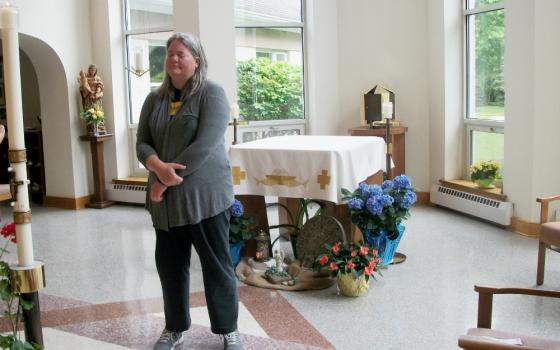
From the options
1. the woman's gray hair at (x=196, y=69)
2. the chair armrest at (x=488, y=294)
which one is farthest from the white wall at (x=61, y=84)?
the chair armrest at (x=488, y=294)

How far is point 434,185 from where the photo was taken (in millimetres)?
6621

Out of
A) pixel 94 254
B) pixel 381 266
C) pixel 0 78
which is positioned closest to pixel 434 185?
pixel 381 266

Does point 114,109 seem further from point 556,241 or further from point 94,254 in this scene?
point 556,241

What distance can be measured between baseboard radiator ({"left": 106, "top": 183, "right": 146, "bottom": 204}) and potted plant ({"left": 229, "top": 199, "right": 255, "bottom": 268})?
2.91 meters

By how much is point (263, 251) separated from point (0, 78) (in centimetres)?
533

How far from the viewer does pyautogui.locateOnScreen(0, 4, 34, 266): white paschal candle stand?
5.95ft

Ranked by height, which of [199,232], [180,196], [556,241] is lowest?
[556,241]

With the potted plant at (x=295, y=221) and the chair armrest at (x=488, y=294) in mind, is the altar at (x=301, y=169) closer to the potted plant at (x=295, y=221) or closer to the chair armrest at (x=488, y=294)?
the potted plant at (x=295, y=221)

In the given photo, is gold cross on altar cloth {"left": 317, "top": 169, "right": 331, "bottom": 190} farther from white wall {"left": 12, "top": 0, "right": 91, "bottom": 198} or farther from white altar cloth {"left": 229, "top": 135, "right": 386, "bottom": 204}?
white wall {"left": 12, "top": 0, "right": 91, "bottom": 198}

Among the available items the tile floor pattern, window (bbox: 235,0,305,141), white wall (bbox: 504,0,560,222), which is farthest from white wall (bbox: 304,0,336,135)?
the tile floor pattern

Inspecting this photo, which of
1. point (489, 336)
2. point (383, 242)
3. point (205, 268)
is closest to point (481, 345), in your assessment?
point (489, 336)

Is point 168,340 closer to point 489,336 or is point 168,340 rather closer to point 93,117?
point 489,336

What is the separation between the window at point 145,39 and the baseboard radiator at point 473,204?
3378 millimetres

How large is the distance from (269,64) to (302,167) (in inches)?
129
